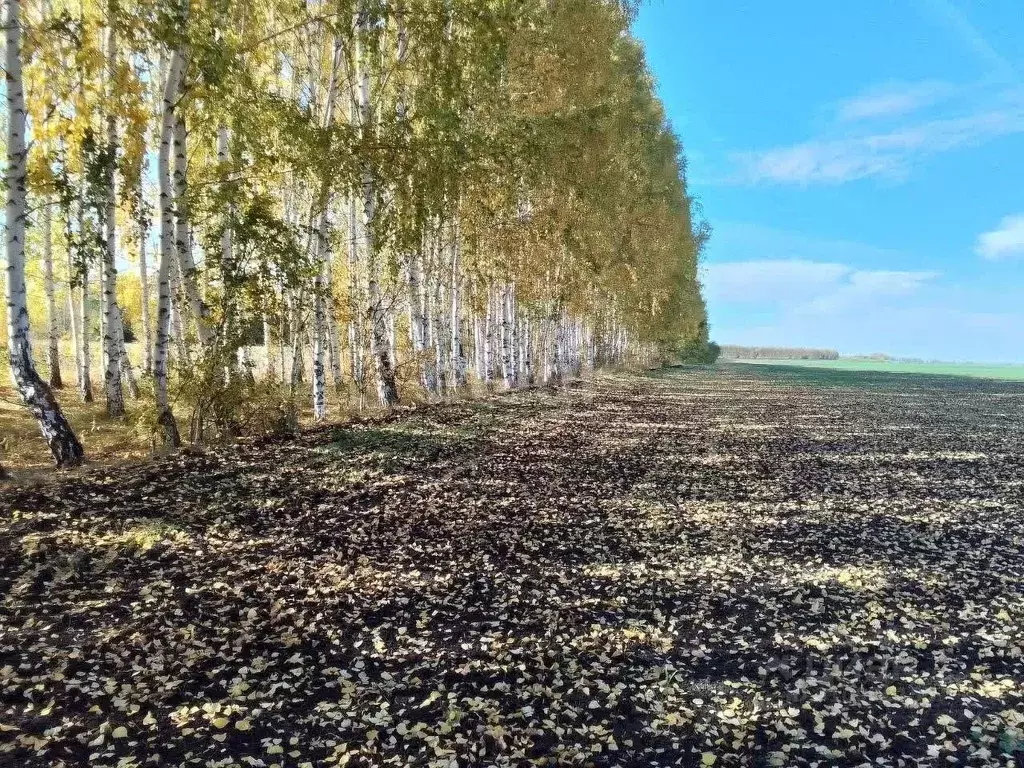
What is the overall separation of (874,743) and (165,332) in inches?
561

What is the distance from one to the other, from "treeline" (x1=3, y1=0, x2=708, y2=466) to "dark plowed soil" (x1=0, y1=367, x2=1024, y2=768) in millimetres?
4209

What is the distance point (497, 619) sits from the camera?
7.21 metres

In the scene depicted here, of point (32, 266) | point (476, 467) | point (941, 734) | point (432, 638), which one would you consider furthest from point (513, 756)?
point (32, 266)

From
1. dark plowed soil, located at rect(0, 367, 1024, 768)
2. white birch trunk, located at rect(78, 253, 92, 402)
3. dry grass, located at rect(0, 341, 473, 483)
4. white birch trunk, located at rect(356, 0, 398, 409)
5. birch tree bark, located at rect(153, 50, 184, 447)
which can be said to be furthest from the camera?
white birch trunk, located at rect(78, 253, 92, 402)

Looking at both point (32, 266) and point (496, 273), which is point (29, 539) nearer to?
point (496, 273)

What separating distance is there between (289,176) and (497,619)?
23.5 meters

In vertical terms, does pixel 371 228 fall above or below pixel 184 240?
above

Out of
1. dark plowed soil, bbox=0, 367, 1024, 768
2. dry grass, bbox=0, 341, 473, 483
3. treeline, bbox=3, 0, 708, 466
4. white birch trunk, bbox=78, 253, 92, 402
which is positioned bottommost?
dark plowed soil, bbox=0, 367, 1024, 768

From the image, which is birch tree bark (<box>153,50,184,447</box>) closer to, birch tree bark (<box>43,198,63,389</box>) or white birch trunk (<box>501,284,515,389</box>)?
birch tree bark (<box>43,198,63,389</box>)

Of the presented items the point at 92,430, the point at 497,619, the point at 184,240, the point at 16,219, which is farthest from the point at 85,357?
the point at 497,619

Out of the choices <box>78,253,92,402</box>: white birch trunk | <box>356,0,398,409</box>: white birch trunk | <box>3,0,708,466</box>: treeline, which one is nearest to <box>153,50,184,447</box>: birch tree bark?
<box>3,0,708,466</box>: treeline

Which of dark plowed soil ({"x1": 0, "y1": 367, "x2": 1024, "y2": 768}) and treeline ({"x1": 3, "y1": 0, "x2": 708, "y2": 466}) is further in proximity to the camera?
treeline ({"x1": 3, "y1": 0, "x2": 708, "y2": 466})

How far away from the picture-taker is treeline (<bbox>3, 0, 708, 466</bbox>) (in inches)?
508

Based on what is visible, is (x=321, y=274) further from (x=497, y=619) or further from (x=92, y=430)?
(x=497, y=619)
